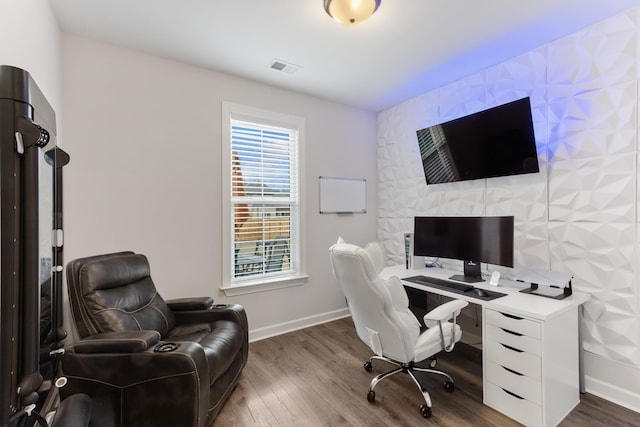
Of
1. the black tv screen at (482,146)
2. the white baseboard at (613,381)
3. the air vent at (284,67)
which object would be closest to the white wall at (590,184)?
the white baseboard at (613,381)

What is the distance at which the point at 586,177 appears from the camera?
7.27 ft

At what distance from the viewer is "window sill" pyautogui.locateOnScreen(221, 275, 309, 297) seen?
2953 millimetres

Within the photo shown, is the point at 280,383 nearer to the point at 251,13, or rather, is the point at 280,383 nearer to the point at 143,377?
the point at 143,377

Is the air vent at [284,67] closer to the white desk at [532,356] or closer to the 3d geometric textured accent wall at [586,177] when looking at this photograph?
the 3d geometric textured accent wall at [586,177]

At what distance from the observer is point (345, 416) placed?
1.93m

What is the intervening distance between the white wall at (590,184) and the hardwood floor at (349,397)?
503 millimetres

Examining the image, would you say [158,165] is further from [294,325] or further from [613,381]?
[613,381]

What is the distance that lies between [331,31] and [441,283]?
2.19 metres

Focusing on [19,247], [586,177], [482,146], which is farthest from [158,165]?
[586,177]

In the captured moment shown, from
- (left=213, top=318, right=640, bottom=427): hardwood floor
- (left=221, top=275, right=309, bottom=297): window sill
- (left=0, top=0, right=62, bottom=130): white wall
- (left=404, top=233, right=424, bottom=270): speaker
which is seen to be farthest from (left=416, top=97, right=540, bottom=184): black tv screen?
(left=0, top=0, right=62, bottom=130): white wall

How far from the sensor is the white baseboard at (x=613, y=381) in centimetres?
199

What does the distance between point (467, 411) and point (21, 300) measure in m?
2.39

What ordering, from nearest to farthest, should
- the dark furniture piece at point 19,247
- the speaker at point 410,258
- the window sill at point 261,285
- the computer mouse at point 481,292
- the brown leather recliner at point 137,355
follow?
1. the dark furniture piece at point 19,247
2. the brown leather recliner at point 137,355
3. the computer mouse at point 481,292
4. the window sill at point 261,285
5. the speaker at point 410,258

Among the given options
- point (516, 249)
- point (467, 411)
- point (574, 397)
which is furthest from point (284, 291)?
point (574, 397)
